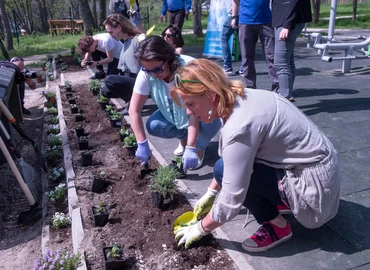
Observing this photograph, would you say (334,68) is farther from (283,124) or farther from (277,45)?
(283,124)

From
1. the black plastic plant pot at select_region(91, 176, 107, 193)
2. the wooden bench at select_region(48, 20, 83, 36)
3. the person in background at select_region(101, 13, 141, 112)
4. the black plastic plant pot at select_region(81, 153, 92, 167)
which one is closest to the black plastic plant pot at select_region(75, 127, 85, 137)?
the person in background at select_region(101, 13, 141, 112)

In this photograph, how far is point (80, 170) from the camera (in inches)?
150

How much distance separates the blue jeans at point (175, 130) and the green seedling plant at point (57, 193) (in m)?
1.00

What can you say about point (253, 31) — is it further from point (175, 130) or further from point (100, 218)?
point (100, 218)

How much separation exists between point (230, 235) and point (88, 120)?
10.9ft

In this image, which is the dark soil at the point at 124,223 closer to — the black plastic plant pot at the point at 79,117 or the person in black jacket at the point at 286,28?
the black plastic plant pot at the point at 79,117

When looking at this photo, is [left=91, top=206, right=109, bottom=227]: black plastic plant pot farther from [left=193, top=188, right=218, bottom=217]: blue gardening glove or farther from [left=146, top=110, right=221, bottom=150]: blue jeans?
[left=146, top=110, right=221, bottom=150]: blue jeans

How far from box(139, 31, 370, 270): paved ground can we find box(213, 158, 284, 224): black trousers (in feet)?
0.78

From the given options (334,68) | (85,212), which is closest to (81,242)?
(85,212)

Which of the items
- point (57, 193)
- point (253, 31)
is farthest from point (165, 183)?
point (253, 31)

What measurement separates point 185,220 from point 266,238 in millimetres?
549

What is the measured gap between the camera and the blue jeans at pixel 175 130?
3.39m

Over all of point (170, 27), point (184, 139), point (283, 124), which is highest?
point (170, 27)

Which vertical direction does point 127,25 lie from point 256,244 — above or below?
above
